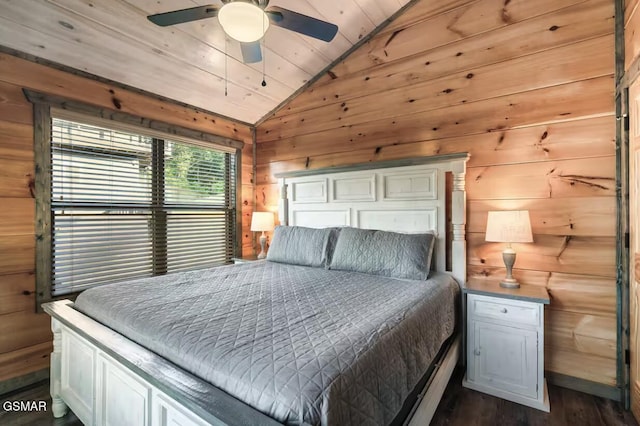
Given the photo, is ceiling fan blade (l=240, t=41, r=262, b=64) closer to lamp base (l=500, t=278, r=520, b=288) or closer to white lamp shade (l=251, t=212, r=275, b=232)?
white lamp shade (l=251, t=212, r=275, b=232)

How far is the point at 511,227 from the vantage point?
6.58ft

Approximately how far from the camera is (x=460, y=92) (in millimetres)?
2475

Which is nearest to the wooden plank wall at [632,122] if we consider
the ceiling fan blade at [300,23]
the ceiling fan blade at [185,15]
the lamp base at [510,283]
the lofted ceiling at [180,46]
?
the lamp base at [510,283]

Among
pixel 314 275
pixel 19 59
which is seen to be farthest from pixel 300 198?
pixel 19 59

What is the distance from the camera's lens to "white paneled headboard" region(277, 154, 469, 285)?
2361 mm

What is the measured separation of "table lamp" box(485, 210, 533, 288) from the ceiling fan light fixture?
1925 mm

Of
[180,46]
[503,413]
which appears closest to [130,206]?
[180,46]

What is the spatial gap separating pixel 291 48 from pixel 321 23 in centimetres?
127

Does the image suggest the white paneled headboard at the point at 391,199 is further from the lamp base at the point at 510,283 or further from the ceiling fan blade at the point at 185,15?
the ceiling fan blade at the point at 185,15

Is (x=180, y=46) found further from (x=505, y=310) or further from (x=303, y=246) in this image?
(x=505, y=310)

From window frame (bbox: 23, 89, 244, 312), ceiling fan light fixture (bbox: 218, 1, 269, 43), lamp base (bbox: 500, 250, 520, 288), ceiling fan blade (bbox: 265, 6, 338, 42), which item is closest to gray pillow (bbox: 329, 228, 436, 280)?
lamp base (bbox: 500, 250, 520, 288)

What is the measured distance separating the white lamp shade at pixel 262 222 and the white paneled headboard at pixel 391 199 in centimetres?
16

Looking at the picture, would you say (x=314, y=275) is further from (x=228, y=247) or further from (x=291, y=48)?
(x=291, y=48)

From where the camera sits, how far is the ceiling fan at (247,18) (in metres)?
1.43
